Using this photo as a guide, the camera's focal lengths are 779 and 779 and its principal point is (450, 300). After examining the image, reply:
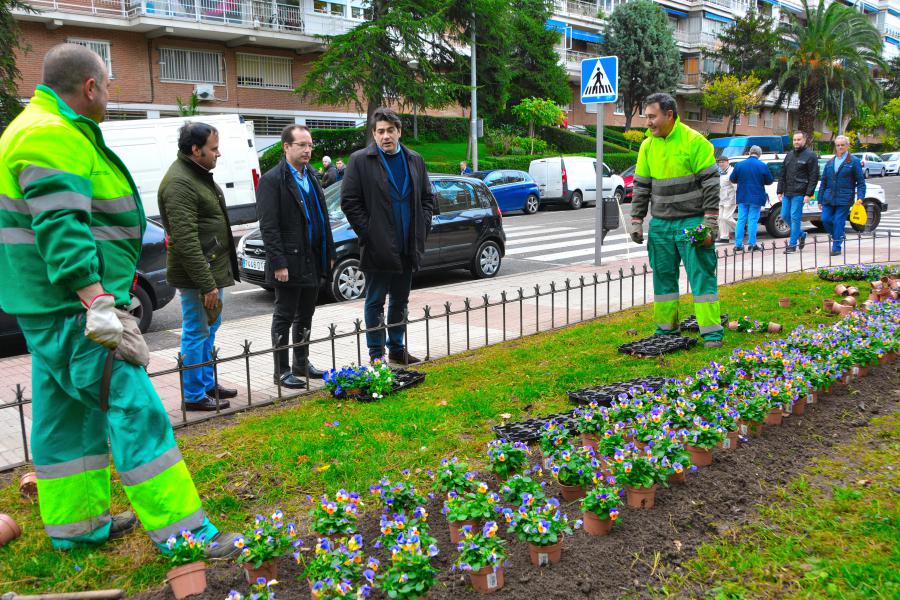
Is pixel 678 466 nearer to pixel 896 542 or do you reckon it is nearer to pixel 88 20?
pixel 896 542

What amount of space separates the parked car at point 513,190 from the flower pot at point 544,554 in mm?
21686

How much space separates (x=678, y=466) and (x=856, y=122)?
64731 millimetres

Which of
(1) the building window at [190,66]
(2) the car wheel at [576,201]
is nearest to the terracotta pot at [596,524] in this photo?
(2) the car wheel at [576,201]

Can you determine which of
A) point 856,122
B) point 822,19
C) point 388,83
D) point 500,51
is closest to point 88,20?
point 388,83

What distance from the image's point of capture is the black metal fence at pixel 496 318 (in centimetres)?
536

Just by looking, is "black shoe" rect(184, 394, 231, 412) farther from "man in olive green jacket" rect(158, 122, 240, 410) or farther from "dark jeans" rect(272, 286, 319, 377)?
"dark jeans" rect(272, 286, 319, 377)

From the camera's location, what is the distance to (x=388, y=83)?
30.8 metres

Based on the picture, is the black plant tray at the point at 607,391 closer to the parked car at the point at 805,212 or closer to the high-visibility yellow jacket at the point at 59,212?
the high-visibility yellow jacket at the point at 59,212

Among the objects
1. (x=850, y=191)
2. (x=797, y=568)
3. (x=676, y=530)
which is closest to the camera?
(x=797, y=568)

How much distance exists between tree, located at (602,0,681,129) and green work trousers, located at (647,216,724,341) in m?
47.0

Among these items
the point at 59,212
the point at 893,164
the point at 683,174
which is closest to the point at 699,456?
the point at 59,212

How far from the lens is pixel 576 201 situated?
2720 centimetres

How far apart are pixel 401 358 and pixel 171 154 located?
524 inches

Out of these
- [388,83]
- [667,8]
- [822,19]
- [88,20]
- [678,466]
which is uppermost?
[667,8]
